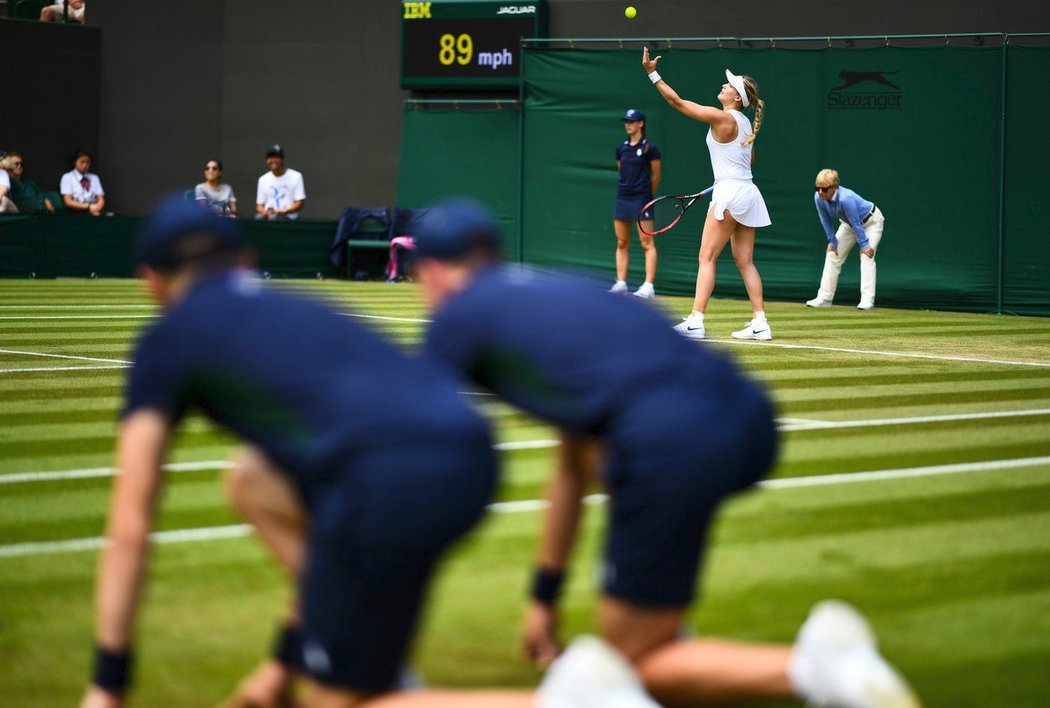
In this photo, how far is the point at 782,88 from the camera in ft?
75.8

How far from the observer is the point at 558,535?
4742mm

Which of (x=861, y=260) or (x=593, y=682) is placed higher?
(x=861, y=260)

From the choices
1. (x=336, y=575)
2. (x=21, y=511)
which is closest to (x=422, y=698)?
(x=336, y=575)

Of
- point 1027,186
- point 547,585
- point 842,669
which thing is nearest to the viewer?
point 842,669

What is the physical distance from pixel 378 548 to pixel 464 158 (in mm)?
23897

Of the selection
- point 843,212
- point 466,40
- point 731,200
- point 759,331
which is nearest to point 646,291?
point 843,212

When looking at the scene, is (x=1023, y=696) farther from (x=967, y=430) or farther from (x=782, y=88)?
(x=782, y=88)

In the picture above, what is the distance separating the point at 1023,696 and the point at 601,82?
20.6m

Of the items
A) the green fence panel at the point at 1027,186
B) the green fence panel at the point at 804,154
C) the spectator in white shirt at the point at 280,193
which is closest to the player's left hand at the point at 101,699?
the green fence panel at the point at 1027,186

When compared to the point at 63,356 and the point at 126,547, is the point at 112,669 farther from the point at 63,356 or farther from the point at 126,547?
the point at 63,356

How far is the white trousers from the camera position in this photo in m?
22.0

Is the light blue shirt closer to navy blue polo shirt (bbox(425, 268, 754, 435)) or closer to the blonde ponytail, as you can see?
the blonde ponytail

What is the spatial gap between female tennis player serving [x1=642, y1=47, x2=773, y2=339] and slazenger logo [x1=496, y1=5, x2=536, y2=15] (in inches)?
449

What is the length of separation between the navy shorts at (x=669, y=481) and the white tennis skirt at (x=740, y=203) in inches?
431
